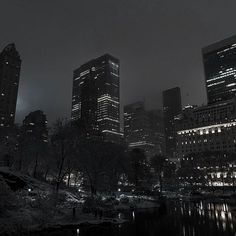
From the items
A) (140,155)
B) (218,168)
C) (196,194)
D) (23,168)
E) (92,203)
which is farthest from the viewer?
(218,168)

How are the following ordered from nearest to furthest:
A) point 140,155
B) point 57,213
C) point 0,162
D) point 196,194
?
point 57,213 < point 0,162 < point 140,155 < point 196,194

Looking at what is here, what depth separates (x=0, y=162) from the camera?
7688 cm

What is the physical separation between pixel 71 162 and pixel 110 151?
1177cm

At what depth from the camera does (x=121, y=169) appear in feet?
312

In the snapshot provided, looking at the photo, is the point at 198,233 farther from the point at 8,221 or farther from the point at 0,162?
the point at 0,162

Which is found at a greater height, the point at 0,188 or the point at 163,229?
the point at 0,188

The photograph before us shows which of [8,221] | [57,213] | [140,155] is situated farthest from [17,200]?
[140,155]

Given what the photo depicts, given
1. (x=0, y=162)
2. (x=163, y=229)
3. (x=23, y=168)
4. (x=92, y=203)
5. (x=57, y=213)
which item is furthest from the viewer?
(x=23, y=168)

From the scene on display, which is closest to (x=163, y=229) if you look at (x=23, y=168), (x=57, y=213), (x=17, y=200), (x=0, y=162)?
(x=57, y=213)

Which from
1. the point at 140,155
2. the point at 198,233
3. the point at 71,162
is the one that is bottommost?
the point at 198,233

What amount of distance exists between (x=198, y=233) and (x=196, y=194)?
108146 millimetres

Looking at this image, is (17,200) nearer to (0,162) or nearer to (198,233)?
→ (198,233)

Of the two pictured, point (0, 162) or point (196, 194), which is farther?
point (196, 194)

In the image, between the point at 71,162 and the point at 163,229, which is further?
the point at 71,162
